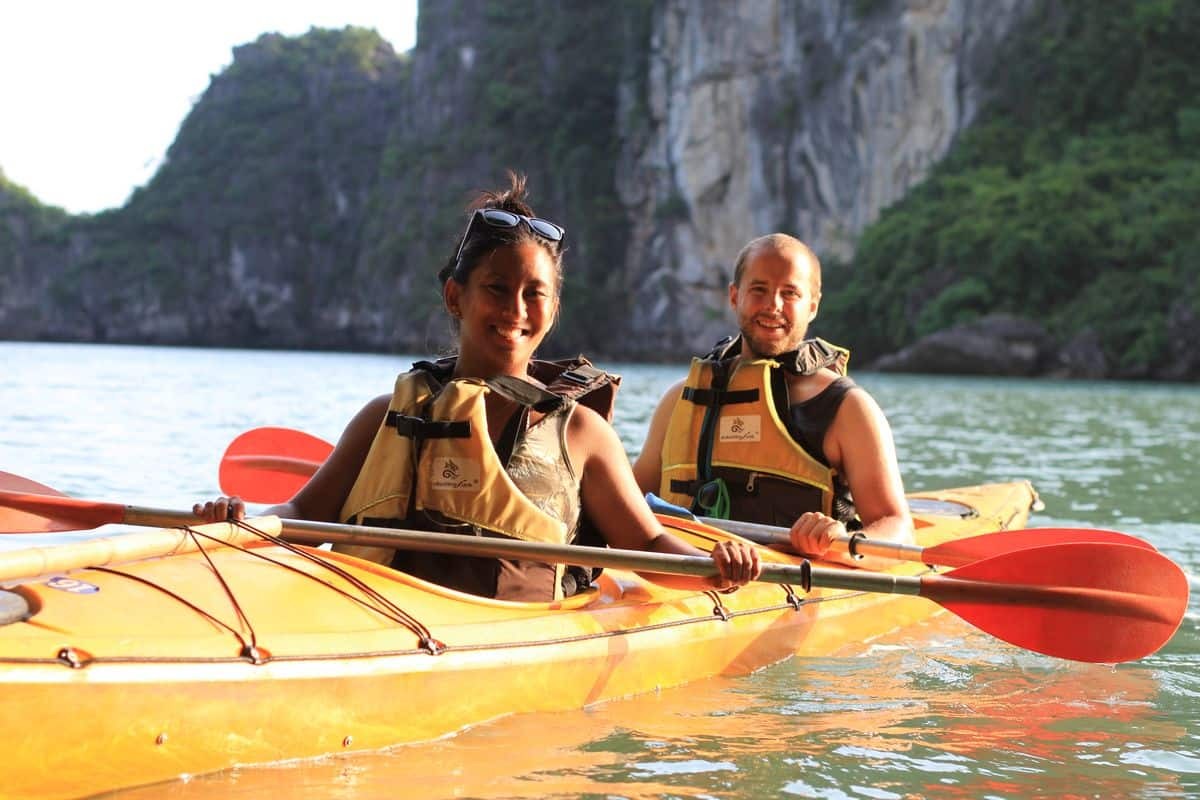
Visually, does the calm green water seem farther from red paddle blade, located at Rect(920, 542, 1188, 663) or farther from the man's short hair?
the man's short hair

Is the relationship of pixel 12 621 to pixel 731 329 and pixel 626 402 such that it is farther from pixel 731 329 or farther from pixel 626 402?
pixel 731 329

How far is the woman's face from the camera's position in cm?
295

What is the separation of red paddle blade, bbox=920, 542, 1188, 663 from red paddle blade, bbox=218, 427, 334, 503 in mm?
2140

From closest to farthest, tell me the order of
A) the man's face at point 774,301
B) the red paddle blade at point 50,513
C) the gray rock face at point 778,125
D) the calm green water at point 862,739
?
the calm green water at point 862,739 < the red paddle blade at point 50,513 < the man's face at point 774,301 < the gray rock face at point 778,125

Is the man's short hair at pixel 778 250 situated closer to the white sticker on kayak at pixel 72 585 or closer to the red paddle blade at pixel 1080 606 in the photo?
the red paddle blade at pixel 1080 606

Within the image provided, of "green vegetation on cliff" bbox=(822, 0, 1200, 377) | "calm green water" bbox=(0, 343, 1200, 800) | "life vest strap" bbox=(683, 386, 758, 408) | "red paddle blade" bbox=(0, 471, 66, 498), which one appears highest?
"green vegetation on cliff" bbox=(822, 0, 1200, 377)

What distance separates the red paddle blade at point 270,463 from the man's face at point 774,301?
143 centimetres

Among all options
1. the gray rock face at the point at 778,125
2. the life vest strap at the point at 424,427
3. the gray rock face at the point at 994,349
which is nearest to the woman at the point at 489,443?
the life vest strap at the point at 424,427

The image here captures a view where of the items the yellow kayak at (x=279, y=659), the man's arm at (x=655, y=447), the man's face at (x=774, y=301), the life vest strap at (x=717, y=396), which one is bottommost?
the yellow kayak at (x=279, y=659)

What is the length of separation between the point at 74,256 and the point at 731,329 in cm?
5310

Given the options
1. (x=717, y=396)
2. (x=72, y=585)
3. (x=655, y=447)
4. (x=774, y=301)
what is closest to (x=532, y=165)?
(x=655, y=447)

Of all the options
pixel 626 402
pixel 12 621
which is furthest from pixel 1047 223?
pixel 12 621

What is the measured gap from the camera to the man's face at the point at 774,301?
4.04 meters

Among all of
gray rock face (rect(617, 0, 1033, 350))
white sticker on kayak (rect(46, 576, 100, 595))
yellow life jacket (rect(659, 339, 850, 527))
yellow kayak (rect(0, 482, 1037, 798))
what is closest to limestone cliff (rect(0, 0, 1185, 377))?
gray rock face (rect(617, 0, 1033, 350))
